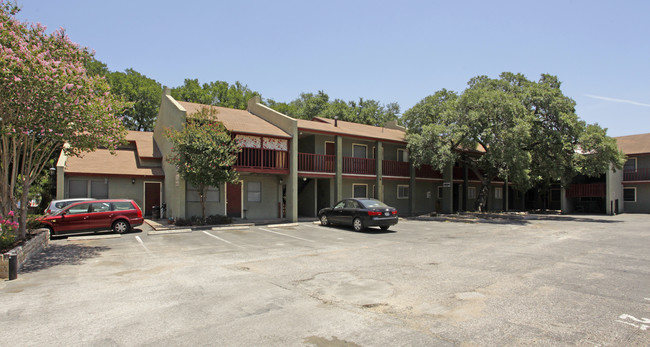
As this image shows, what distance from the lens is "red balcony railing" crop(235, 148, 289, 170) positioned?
19172mm

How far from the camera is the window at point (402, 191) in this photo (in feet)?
89.8

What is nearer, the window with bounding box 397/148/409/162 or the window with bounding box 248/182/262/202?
the window with bounding box 248/182/262/202

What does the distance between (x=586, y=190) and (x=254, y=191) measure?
2785cm

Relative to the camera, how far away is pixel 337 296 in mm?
6379

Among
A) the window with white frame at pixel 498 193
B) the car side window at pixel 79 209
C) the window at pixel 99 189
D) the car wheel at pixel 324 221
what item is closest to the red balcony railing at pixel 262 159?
the car wheel at pixel 324 221

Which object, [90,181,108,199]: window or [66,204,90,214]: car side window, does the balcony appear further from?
Result: [90,181,108,199]: window

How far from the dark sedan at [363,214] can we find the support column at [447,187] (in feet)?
42.7

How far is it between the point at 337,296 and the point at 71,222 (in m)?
12.8

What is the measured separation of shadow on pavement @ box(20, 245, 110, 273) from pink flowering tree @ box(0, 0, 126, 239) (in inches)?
45.6

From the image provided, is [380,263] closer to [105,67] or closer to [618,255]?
[618,255]

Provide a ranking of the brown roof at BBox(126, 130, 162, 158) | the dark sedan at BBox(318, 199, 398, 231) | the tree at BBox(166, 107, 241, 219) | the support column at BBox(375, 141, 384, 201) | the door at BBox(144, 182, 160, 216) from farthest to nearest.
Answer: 1. the support column at BBox(375, 141, 384, 201)
2. the brown roof at BBox(126, 130, 162, 158)
3. the door at BBox(144, 182, 160, 216)
4. the tree at BBox(166, 107, 241, 219)
5. the dark sedan at BBox(318, 199, 398, 231)

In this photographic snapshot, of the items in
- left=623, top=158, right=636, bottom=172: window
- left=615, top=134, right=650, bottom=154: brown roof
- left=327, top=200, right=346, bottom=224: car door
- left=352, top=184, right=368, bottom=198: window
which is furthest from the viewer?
left=623, top=158, right=636, bottom=172: window

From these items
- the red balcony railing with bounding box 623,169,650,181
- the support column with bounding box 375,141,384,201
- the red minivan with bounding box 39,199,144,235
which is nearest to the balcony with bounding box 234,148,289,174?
the red minivan with bounding box 39,199,144,235

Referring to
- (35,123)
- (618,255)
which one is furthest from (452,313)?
(35,123)
